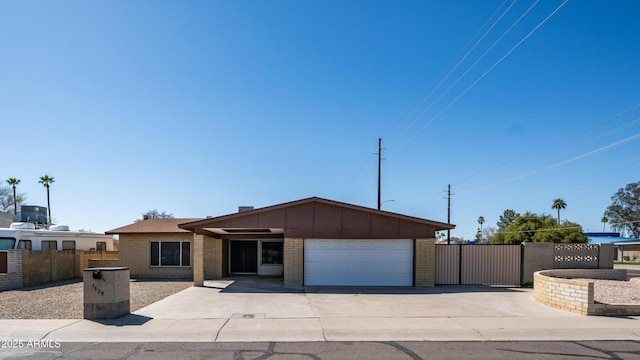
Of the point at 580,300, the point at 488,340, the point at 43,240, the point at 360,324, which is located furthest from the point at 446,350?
the point at 43,240

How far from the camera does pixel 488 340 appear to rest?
875 cm

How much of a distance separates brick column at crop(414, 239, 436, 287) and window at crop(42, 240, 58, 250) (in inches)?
722

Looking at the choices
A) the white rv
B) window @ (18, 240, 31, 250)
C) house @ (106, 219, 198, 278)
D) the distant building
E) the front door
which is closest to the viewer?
the white rv

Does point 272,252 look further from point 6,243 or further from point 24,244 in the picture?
point 6,243

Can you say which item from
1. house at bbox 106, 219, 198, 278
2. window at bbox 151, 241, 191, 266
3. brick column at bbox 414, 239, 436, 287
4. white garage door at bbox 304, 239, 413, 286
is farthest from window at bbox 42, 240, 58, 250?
brick column at bbox 414, 239, 436, 287

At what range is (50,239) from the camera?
70.4 ft

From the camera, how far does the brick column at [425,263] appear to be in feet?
57.2

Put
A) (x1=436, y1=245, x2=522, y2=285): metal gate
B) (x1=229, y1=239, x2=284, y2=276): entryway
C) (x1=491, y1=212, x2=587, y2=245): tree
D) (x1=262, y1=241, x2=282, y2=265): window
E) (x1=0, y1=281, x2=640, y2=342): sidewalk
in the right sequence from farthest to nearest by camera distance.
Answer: (x1=491, y1=212, x2=587, y2=245): tree < (x1=262, y1=241, x2=282, y2=265): window < (x1=229, y1=239, x2=284, y2=276): entryway < (x1=436, y1=245, x2=522, y2=285): metal gate < (x1=0, y1=281, x2=640, y2=342): sidewalk

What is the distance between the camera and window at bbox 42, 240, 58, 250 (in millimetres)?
20983

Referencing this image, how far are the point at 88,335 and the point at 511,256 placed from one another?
54.1ft

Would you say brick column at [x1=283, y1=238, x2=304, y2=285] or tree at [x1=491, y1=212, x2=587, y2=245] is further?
tree at [x1=491, y1=212, x2=587, y2=245]

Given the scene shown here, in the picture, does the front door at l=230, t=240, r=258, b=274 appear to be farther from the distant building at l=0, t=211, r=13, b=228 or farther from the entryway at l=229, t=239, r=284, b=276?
the distant building at l=0, t=211, r=13, b=228

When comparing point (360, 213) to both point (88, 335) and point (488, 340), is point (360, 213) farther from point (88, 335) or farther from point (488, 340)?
point (88, 335)

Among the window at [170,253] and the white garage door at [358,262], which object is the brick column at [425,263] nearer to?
the white garage door at [358,262]
